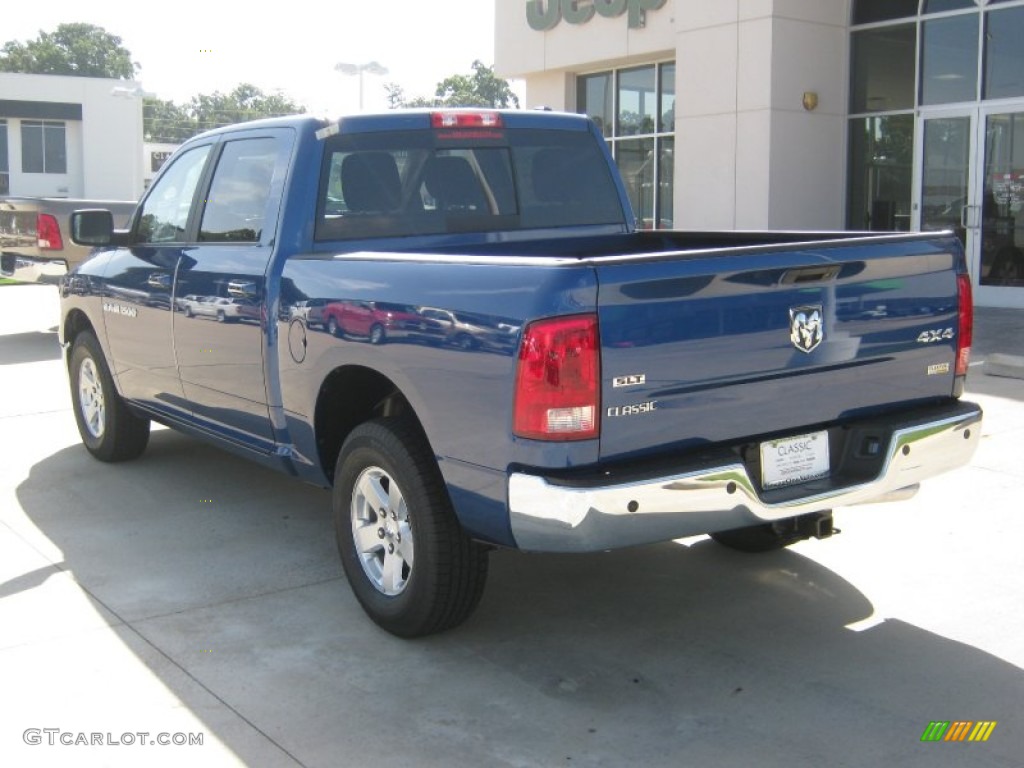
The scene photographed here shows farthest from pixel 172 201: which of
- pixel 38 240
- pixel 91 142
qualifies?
pixel 91 142

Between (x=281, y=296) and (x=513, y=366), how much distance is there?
1.62m

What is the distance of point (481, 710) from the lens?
401 centimetres

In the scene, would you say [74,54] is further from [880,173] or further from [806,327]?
→ [806,327]

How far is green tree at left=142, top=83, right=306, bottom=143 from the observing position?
122188 mm

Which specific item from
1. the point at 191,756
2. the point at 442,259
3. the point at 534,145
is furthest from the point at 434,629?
the point at 534,145

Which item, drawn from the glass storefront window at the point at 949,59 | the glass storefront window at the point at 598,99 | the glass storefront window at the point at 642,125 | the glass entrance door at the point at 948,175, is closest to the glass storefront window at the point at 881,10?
the glass storefront window at the point at 949,59

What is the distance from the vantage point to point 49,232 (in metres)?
14.0

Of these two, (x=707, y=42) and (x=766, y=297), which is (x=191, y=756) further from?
(x=707, y=42)

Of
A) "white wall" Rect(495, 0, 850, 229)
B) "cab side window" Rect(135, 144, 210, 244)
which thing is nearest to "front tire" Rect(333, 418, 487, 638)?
"cab side window" Rect(135, 144, 210, 244)

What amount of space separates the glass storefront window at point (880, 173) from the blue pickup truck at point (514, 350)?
11.0 m

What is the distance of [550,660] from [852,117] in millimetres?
13935

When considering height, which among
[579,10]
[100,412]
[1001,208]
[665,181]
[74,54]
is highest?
[74,54]

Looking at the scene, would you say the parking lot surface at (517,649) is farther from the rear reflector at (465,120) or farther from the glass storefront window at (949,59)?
the glass storefront window at (949,59)

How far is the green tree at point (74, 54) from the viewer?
111 meters
